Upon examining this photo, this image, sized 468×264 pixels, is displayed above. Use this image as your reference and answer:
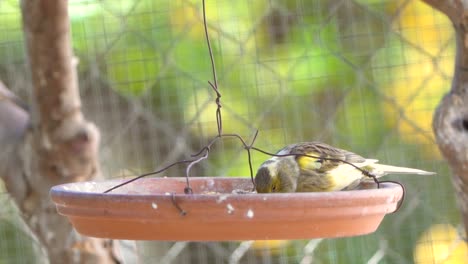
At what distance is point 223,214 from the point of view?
3.04 ft

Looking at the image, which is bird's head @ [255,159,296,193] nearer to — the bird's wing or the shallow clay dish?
the bird's wing

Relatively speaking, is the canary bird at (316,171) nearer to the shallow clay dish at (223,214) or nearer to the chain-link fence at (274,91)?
the shallow clay dish at (223,214)

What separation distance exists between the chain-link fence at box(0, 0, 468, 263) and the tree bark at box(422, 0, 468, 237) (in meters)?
0.60

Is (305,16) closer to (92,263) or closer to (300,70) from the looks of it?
(300,70)

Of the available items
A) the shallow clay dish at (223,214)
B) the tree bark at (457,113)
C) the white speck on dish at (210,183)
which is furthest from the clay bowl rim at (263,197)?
the tree bark at (457,113)

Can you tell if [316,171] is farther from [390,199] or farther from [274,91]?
[274,91]

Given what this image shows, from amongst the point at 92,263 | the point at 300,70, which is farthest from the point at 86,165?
the point at 300,70

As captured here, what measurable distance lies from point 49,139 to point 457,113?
745 mm

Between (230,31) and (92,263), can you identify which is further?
(230,31)

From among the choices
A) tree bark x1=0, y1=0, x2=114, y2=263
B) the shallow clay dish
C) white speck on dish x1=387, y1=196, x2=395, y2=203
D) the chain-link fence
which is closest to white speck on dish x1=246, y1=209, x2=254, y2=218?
the shallow clay dish

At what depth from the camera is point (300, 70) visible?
214 cm

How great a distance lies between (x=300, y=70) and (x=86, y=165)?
685 millimetres

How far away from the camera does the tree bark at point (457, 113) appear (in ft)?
4.69

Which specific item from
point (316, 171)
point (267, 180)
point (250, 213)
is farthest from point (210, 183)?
point (250, 213)
